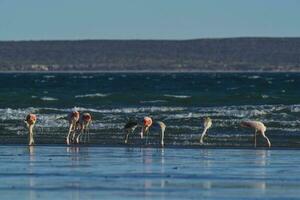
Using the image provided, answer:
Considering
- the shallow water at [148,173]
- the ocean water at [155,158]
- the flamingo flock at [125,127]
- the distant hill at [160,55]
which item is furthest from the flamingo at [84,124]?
the distant hill at [160,55]

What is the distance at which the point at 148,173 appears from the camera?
916 inches

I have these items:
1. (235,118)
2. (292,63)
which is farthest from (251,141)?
(292,63)

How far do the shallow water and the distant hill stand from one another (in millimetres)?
143674

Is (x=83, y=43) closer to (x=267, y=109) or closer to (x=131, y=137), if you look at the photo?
(x=267, y=109)

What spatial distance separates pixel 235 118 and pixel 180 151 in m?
12.8

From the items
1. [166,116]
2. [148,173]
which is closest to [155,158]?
[148,173]

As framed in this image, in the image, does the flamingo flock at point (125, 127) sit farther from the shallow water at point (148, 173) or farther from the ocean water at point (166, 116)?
the shallow water at point (148, 173)

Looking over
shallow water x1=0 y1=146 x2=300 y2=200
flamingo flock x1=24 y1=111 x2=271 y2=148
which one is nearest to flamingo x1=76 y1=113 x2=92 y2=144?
flamingo flock x1=24 y1=111 x2=271 y2=148

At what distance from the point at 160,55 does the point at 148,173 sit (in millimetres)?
155535

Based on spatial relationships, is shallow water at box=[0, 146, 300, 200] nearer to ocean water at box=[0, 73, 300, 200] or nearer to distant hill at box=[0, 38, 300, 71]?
ocean water at box=[0, 73, 300, 200]

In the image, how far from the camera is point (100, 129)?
3738cm

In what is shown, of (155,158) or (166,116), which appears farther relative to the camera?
(166,116)

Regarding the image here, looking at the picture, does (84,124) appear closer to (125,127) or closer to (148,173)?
(125,127)

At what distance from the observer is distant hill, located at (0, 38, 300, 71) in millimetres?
174875
